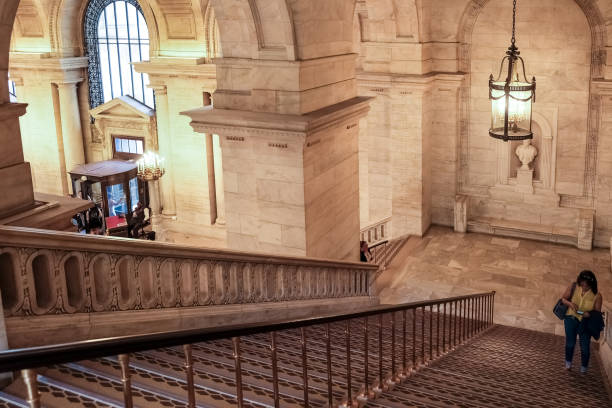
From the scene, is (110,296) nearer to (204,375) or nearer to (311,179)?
(204,375)

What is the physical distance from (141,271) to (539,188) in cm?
1231

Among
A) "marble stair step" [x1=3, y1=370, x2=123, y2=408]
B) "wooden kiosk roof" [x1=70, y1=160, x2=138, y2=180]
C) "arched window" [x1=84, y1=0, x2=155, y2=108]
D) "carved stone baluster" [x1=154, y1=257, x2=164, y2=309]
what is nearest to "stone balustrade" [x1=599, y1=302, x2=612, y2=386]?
"carved stone baluster" [x1=154, y1=257, x2=164, y2=309]

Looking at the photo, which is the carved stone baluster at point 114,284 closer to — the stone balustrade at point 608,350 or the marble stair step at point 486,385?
the marble stair step at point 486,385

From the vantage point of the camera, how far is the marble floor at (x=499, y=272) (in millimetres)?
12133

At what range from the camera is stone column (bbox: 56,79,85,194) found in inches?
782

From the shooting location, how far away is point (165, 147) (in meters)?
17.8

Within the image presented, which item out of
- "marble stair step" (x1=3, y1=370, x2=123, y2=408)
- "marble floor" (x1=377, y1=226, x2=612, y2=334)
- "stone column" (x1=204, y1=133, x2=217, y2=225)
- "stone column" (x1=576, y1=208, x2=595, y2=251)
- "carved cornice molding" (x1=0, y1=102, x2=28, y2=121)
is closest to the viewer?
"marble stair step" (x1=3, y1=370, x2=123, y2=408)

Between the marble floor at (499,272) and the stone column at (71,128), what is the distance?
1121cm

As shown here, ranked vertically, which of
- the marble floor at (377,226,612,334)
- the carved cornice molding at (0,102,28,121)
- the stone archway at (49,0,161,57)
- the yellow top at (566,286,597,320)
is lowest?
the marble floor at (377,226,612,334)

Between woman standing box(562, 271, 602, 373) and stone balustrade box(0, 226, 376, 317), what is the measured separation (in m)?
3.34

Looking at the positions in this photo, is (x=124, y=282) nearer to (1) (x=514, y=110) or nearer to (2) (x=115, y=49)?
(1) (x=514, y=110)

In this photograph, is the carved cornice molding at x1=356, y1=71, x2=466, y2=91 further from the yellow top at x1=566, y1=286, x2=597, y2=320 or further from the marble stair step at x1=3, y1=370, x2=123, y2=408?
the marble stair step at x1=3, y1=370, x2=123, y2=408

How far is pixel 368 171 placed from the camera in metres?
16.7

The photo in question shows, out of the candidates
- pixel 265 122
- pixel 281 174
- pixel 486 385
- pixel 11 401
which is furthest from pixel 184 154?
pixel 11 401
